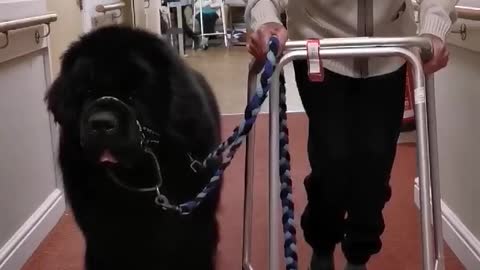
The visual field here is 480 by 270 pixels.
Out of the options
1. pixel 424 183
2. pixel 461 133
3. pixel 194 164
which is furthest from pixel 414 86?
pixel 461 133

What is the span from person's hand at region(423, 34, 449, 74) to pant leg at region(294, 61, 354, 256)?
31cm

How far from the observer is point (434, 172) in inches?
58.6

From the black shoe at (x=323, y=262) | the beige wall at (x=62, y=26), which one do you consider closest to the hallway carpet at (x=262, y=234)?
the black shoe at (x=323, y=262)

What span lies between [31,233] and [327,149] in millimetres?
1393

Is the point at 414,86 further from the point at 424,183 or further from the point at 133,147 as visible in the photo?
the point at 133,147

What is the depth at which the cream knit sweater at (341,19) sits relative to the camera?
4.69 ft

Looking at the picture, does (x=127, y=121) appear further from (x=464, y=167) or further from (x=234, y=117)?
(x=234, y=117)

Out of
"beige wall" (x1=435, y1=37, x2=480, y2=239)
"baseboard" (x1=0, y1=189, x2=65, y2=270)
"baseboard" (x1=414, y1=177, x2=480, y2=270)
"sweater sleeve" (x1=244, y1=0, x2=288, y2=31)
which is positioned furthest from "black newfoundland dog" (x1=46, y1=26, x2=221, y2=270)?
"beige wall" (x1=435, y1=37, x2=480, y2=239)

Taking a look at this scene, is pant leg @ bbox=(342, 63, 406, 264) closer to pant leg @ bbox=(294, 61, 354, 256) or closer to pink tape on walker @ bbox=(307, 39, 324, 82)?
pant leg @ bbox=(294, 61, 354, 256)

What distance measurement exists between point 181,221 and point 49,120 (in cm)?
138

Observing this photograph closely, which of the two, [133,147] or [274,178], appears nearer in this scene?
[274,178]

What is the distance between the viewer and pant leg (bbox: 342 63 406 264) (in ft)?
5.07

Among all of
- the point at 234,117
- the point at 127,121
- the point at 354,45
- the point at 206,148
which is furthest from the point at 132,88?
the point at 234,117

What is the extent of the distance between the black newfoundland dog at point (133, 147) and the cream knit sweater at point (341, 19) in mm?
267
